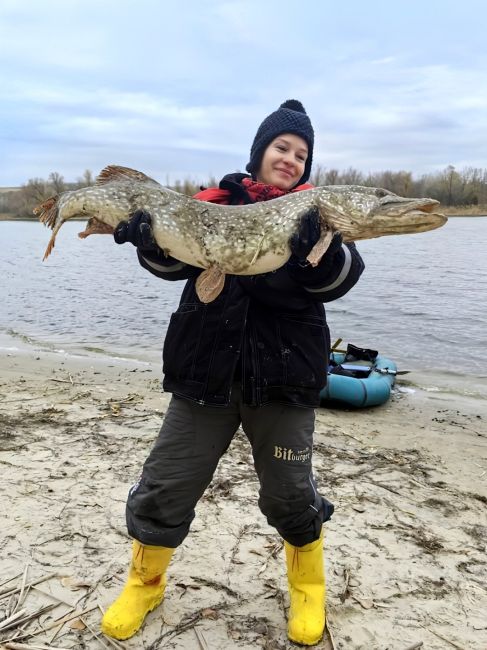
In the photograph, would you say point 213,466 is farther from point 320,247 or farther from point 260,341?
point 320,247

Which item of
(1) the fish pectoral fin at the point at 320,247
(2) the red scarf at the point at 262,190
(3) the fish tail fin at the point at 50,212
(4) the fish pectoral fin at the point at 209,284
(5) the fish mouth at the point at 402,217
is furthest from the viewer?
(3) the fish tail fin at the point at 50,212

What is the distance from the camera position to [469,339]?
11820 mm

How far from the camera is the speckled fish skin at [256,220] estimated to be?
2.85 metres

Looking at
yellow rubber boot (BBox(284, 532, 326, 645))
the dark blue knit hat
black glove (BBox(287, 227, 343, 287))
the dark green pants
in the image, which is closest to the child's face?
the dark blue knit hat

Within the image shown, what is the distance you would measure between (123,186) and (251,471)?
8.10 feet

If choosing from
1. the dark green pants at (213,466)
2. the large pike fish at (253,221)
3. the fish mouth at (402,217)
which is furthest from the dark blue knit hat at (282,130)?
the dark green pants at (213,466)

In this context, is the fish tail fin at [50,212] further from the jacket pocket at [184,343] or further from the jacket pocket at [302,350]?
the jacket pocket at [302,350]

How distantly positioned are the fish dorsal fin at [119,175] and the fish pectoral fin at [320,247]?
1184mm

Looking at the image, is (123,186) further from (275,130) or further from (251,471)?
(251,471)

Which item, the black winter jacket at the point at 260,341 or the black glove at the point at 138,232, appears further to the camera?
the black glove at the point at 138,232

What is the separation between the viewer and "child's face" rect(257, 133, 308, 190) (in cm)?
313

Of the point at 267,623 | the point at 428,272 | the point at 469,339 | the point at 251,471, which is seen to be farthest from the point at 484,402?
the point at 428,272

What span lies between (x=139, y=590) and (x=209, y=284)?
1.61m

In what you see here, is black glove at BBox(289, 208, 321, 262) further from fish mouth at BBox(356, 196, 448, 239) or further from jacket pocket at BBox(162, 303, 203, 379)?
jacket pocket at BBox(162, 303, 203, 379)
